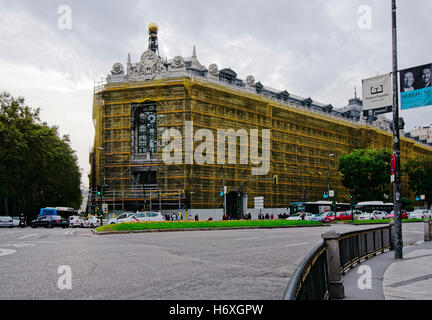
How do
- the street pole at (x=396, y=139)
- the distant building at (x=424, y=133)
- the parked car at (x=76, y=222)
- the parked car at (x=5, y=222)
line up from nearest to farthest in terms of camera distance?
the street pole at (x=396, y=139), the parked car at (x=5, y=222), the parked car at (x=76, y=222), the distant building at (x=424, y=133)

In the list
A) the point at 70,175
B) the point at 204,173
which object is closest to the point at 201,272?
the point at 204,173

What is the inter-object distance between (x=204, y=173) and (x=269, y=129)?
1354 centimetres

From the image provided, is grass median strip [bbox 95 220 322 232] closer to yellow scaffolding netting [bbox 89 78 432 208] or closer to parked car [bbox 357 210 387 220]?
yellow scaffolding netting [bbox 89 78 432 208]

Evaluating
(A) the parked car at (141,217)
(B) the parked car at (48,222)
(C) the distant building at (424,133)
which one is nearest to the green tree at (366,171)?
(A) the parked car at (141,217)

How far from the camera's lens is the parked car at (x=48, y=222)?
138 ft

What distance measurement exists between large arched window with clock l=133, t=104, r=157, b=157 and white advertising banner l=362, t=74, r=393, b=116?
41.6 m

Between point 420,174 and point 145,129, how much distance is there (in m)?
55.1

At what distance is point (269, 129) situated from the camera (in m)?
58.6

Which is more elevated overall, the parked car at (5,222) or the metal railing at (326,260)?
the metal railing at (326,260)

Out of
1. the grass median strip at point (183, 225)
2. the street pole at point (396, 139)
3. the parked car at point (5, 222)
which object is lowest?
the parked car at point (5, 222)

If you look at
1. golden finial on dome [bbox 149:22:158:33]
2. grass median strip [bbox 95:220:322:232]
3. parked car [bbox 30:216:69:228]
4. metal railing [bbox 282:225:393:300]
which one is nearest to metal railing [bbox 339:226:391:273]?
metal railing [bbox 282:225:393:300]

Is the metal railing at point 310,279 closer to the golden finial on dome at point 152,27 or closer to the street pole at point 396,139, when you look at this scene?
the street pole at point 396,139

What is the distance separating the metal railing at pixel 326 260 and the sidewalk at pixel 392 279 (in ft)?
1.23

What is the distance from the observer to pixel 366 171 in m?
63.5
